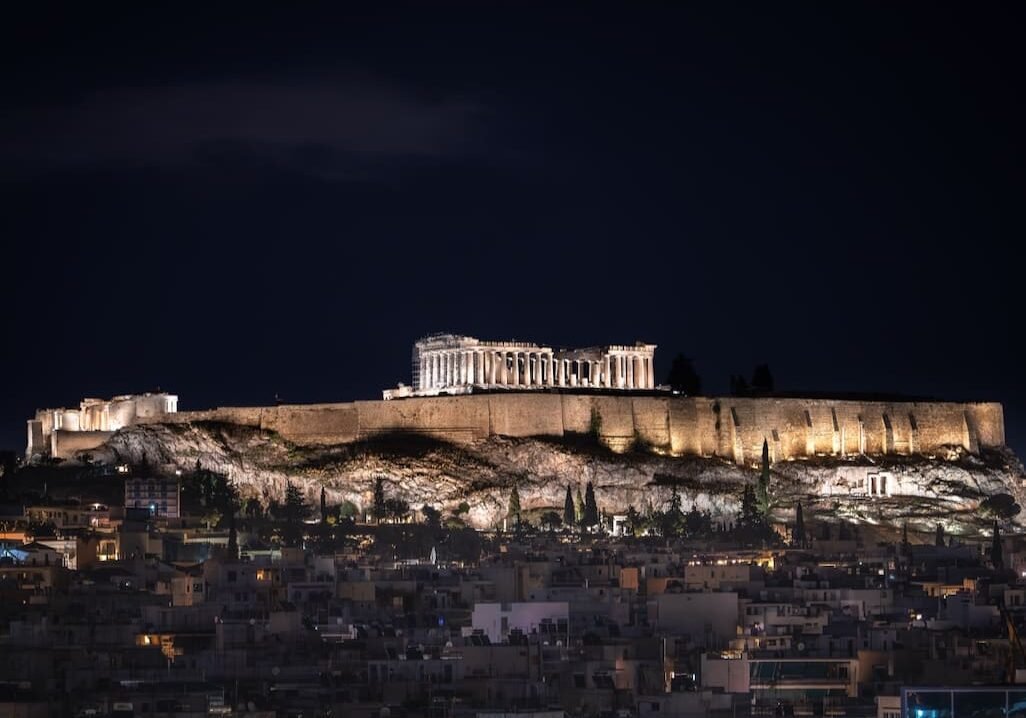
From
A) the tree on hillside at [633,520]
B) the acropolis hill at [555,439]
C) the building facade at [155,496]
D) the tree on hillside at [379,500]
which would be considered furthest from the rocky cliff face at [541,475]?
the building facade at [155,496]

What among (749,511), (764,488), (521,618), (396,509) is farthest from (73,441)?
(521,618)

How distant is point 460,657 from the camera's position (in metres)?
45.3

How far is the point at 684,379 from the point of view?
11256 centimetres

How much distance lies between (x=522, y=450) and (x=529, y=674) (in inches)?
2193

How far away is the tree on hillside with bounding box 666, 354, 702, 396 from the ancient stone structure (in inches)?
616

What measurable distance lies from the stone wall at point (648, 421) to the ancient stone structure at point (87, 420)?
1741 millimetres

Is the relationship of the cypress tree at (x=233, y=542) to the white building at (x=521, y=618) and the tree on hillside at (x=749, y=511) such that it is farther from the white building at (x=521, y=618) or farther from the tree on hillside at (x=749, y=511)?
the white building at (x=521, y=618)

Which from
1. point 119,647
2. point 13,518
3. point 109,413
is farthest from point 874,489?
point 119,647

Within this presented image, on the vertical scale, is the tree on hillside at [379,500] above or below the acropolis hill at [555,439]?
below

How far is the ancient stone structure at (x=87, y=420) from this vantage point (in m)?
106

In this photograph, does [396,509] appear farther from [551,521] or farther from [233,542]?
[233,542]

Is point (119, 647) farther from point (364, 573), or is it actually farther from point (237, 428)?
point (237, 428)

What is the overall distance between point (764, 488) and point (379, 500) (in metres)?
10.7

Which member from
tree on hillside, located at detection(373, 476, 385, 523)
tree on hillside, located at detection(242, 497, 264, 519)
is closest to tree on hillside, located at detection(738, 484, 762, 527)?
tree on hillside, located at detection(373, 476, 385, 523)
